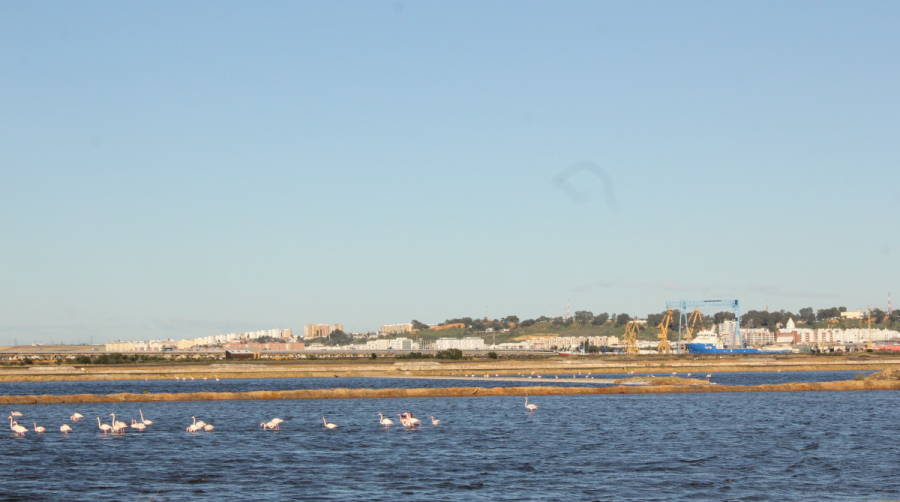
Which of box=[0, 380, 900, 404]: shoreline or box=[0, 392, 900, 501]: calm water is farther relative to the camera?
box=[0, 380, 900, 404]: shoreline

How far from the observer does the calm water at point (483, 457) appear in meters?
38.0

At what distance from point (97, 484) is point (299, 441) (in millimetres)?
16622

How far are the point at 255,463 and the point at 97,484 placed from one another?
7916 millimetres

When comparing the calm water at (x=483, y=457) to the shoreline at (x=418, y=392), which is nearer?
the calm water at (x=483, y=457)

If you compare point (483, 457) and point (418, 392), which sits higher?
point (418, 392)

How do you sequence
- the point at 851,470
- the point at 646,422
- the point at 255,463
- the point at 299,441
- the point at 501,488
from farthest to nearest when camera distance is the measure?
the point at 646,422, the point at 299,441, the point at 255,463, the point at 851,470, the point at 501,488

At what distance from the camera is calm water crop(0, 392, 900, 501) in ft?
125

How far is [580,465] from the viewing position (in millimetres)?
44719

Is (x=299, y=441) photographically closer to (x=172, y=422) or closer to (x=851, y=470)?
(x=172, y=422)

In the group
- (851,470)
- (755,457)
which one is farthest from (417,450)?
(851,470)

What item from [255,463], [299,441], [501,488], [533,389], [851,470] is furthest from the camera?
[533,389]

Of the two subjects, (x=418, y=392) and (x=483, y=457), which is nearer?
(x=483, y=457)

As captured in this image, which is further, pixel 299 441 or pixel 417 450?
pixel 299 441

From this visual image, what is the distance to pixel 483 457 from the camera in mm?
48125
